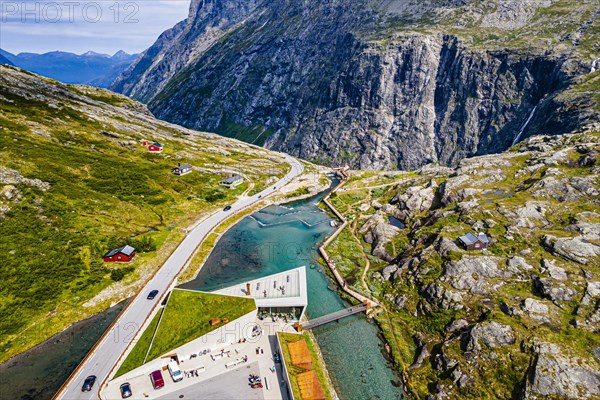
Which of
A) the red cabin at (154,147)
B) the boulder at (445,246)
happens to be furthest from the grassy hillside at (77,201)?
the boulder at (445,246)

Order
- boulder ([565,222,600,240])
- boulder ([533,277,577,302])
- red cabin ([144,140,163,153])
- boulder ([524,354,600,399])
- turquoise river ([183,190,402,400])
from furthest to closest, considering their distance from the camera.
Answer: red cabin ([144,140,163,153])
boulder ([565,222,600,240])
boulder ([533,277,577,302])
turquoise river ([183,190,402,400])
boulder ([524,354,600,399])

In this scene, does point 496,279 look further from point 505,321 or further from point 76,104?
point 76,104

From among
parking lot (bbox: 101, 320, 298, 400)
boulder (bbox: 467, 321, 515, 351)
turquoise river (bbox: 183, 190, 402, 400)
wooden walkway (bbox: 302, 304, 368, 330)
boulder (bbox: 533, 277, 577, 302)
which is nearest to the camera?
parking lot (bbox: 101, 320, 298, 400)

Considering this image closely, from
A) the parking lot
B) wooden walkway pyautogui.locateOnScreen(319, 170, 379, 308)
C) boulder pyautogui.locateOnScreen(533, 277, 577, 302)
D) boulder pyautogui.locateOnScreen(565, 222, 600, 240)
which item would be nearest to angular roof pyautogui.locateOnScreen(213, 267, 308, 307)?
the parking lot

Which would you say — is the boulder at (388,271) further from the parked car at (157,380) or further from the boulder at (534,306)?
the parked car at (157,380)

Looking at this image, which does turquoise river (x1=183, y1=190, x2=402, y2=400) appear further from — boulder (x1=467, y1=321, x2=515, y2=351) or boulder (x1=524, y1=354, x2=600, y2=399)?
boulder (x1=524, y1=354, x2=600, y2=399)

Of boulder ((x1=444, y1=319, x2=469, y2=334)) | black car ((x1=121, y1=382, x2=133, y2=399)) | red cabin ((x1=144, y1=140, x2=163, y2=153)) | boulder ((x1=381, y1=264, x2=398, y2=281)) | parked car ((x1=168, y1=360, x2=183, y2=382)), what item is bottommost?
boulder ((x1=444, y1=319, x2=469, y2=334))
